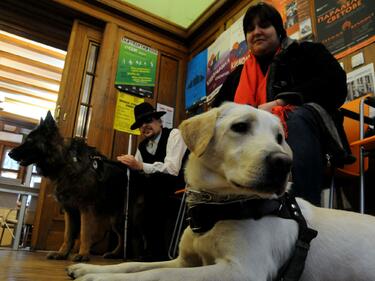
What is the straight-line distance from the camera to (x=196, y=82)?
159 inches

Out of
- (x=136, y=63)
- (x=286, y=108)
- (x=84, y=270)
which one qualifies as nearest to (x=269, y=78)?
(x=286, y=108)

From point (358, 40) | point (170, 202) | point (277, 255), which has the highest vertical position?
point (358, 40)

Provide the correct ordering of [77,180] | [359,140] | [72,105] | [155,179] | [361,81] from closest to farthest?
[359,140], [361,81], [77,180], [155,179], [72,105]

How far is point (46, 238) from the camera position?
3168 millimetres

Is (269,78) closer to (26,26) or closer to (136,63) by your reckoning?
(136,63)

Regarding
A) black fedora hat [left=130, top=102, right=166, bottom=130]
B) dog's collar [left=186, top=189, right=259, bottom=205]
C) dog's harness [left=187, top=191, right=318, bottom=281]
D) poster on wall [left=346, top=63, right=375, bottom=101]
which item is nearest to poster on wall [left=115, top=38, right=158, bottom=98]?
black fedora hat [left=130, top=102, right=166, bottom=130]

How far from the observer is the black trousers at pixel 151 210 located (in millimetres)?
2797

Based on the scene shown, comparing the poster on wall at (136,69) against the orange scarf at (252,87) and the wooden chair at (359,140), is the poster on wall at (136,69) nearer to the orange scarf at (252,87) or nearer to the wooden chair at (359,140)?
the orange scarf at (252,87)

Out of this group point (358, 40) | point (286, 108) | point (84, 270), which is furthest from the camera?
point (358, 40)

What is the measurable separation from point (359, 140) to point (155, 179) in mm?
1660

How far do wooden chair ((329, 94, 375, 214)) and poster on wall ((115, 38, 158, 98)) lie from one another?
96.5 inches

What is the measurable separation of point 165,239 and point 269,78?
6.04 ft

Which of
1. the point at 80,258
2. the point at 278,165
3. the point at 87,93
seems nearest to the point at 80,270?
the point at 278,165

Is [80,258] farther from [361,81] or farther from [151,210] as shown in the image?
[361,81]
